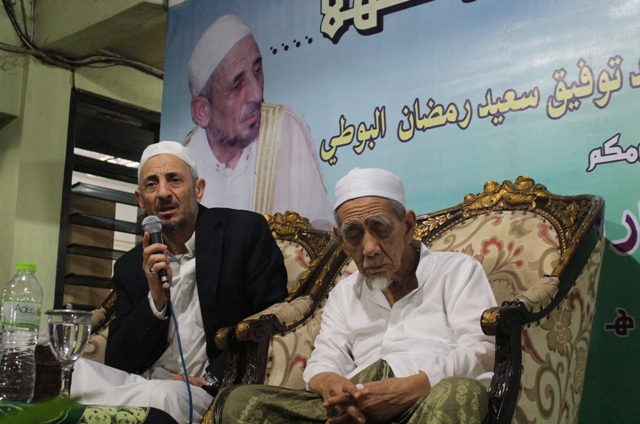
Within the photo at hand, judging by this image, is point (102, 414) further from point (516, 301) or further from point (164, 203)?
point (164, 203)

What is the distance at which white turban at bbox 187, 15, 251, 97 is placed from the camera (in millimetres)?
4184

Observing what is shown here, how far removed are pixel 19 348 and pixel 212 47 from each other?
261 cm

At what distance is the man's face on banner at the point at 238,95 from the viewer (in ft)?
13.2

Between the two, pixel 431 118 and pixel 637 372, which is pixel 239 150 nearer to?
pixel 431 118

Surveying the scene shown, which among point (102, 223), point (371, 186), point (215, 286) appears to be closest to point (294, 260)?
point (215, 286)

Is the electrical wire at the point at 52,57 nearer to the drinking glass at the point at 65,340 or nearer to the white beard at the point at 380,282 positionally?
the drinking glass at the point at 65,340

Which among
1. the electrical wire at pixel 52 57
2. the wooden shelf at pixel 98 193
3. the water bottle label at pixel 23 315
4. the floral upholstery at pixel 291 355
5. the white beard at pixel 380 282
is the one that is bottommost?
the floral upholstery at pixel 291 355

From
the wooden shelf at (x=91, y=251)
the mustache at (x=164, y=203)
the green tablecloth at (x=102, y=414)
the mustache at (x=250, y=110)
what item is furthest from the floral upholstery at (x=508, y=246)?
the wooden shelf at (x=91, y=251)

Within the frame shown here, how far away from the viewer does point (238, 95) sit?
4.09m

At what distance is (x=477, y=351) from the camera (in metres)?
1.97

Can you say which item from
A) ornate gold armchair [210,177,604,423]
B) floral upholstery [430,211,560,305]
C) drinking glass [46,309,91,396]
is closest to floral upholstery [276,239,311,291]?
ornate gold armchair [210,177,604,423]

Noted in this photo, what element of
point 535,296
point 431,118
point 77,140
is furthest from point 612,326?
point 77,140

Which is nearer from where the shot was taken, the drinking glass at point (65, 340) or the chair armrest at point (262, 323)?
the drinking glass at point (65, 340)

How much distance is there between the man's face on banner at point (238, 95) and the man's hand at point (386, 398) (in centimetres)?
233
